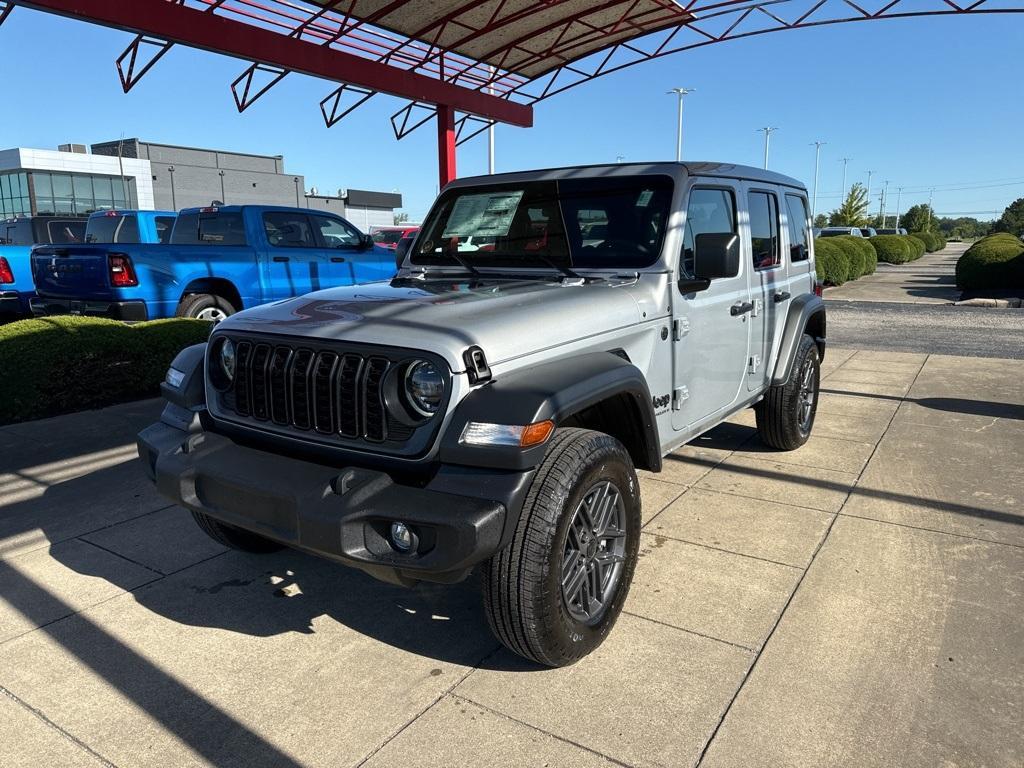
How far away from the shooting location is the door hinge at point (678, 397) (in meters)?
3.70

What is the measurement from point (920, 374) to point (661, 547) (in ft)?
20.8

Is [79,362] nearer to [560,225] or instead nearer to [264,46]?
[560,225]

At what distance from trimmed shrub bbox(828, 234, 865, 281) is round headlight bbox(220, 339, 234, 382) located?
21.9 meters

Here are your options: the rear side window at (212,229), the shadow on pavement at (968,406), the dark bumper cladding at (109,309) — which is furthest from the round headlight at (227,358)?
the rear side window at (212,229)

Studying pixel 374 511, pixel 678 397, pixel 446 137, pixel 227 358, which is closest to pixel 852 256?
pixel 446 137

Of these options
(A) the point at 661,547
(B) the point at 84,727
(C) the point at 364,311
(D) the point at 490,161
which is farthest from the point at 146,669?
(D) the point at 490,161

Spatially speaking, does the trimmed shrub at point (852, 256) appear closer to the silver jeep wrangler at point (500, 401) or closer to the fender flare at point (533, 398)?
the silver jeep wrangler at point (500, 401)

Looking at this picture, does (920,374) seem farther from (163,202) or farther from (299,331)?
(163,202)

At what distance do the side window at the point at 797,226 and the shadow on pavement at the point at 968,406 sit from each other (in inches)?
95.0

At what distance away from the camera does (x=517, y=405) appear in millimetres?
2453

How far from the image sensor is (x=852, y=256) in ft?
74.0

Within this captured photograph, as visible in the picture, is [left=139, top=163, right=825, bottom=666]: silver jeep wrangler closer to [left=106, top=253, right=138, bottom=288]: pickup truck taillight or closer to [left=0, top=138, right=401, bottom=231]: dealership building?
[left=106, top=253, right=138, bottom=288]: pickup truck taillight

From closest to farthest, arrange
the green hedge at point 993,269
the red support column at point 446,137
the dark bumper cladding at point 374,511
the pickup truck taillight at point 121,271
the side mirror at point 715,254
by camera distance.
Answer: the dark bumper cladding at point 374,511 < the side mirror at point 715,254 < the pickup truck taillight at point 121,271 < the red support column at point 446,137 < the green hedge at point 993,269

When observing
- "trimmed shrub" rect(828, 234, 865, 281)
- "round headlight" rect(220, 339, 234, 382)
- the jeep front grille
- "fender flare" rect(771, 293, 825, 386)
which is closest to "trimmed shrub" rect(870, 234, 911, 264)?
"trimmed shrub" rect(828, 234, 865, 281)
